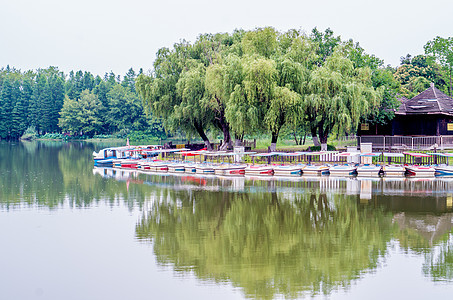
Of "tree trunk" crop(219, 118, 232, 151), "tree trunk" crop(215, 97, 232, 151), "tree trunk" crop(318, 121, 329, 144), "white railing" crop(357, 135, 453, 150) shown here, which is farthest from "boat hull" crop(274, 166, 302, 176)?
"tree trunk" crop(219, 118, 232, 151)

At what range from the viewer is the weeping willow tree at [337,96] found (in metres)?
47.1

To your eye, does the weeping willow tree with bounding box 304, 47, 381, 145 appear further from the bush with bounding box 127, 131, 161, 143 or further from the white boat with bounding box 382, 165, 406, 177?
the bush with bounding box 127, 131, 161, 143

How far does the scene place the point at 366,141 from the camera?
53.9 m

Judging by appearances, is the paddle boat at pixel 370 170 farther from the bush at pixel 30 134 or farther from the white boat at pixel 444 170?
the bush at pixel 30 134

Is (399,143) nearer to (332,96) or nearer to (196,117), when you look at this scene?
(332,96)

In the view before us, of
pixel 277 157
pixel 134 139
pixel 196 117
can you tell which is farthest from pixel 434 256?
pixel 134 139

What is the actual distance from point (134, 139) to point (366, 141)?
76020 millimetres

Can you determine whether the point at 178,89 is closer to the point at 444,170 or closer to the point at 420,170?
the point at 420,170

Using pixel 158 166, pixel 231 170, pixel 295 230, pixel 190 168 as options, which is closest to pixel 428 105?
pixel 231 170

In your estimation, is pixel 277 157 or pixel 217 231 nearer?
pixel 217 231

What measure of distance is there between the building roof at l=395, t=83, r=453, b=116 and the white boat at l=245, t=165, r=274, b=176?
56.6ft

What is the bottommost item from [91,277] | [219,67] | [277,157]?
[91,277]

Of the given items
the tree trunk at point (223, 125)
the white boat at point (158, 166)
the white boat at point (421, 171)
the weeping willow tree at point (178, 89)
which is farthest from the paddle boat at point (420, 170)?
the white boat at point (158, 166)

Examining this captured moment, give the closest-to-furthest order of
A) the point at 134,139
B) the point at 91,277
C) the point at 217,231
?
the point at 91,277 < the point at 217,231 < the point at 134,139
